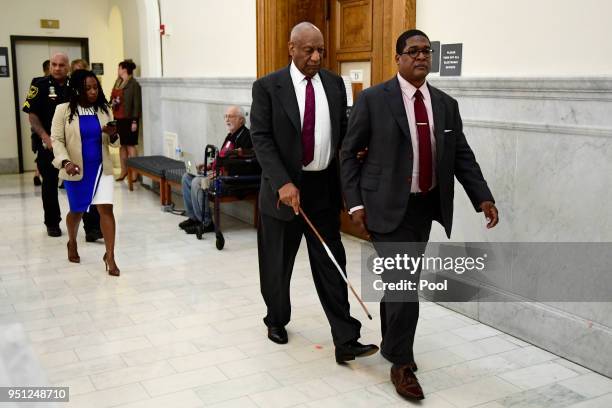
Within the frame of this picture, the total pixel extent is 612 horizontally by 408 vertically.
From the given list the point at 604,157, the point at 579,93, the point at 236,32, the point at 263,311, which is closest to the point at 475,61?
the point at 579,93

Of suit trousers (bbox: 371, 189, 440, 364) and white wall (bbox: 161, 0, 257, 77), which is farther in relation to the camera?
white wall (bbox: 161, 0, 257, 77)

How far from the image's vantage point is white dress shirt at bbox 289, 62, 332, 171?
390 centimetres

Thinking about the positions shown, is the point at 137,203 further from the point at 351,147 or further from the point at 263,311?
the point at 351,147

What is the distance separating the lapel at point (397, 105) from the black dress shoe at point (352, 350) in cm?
120

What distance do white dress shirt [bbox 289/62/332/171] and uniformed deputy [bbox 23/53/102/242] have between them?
364cm

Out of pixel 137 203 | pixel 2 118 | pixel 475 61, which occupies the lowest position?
pixel 137 203

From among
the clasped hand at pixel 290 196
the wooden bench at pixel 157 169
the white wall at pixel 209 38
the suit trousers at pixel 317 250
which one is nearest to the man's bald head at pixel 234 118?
A: the white wall at pixel 209 38

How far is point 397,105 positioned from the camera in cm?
349

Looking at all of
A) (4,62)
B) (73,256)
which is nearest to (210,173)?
(73,256)

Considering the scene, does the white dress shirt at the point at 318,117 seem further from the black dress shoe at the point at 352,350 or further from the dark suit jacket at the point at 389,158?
the black dress shoe at the point at 352,350

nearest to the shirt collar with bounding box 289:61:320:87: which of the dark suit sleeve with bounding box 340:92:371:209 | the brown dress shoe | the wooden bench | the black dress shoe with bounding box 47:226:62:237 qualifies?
the dark suit sleeve with bounding box 340:92:371:209

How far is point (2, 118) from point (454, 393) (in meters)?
10.9

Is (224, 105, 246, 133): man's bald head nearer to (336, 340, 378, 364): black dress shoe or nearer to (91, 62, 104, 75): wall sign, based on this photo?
(336, 340, 378, 364): black dress shoe

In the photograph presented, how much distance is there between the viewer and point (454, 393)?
360cm
